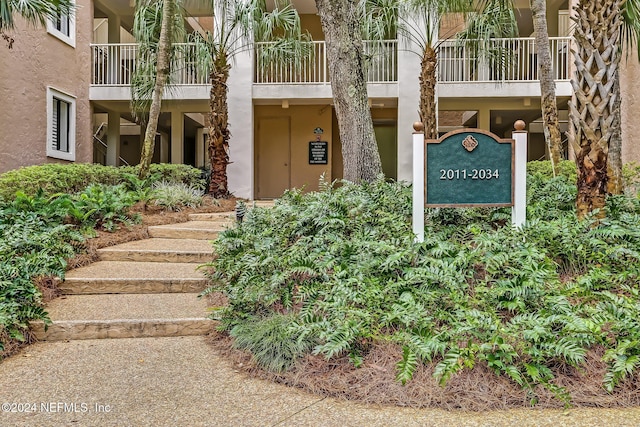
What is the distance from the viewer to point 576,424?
→ 2.62 metres

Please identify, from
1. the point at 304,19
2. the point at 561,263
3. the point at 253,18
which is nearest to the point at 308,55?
the point at 253,18

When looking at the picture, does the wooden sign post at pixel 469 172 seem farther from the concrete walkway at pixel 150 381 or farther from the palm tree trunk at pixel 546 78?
the palm tree trunk at pixel 546 78

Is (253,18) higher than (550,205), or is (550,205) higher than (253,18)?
(253,18)

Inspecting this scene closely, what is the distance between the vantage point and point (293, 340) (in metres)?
3.42

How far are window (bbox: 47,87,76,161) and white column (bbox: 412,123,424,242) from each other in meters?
10.4

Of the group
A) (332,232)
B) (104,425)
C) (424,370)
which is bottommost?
(104,425)

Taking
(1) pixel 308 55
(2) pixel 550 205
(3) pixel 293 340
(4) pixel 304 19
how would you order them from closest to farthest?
(3) pixel 293 340, (2) pixel 550 205, (1) pixel 308 55, (4) pixel 304 19

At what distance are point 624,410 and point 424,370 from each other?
1200 mm

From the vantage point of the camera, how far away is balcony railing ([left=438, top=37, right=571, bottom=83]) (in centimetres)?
1165

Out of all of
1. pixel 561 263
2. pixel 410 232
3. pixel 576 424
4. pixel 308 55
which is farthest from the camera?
pixel 308 55

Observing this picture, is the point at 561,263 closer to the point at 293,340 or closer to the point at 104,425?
the point at 293,340

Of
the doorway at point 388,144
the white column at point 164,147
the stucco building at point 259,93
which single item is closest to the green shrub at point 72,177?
the stucco building at point 259,93

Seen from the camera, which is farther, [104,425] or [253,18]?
[253,18]

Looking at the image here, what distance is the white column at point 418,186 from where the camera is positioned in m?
4.21
